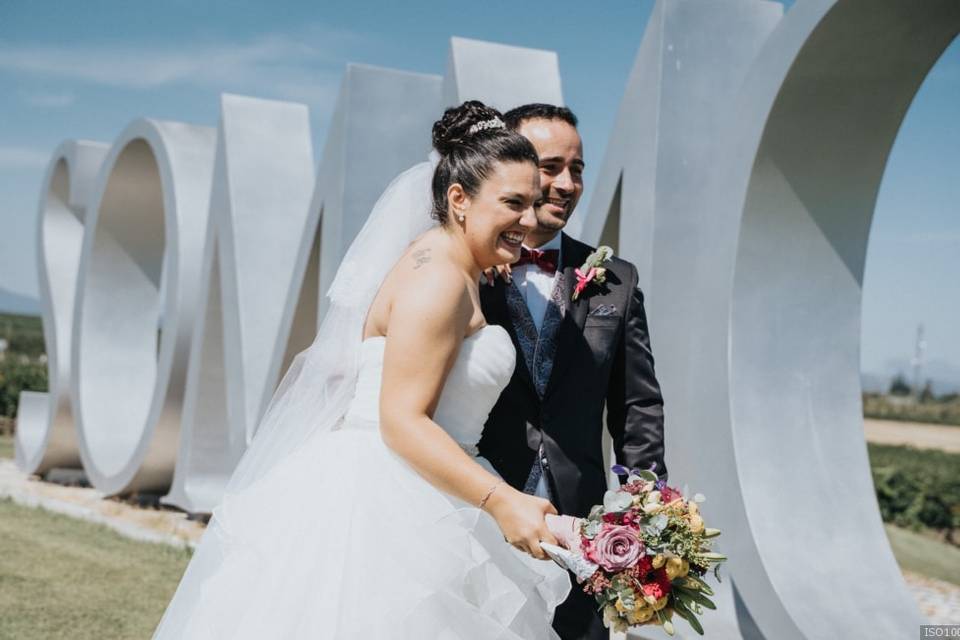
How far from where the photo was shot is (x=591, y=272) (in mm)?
3213

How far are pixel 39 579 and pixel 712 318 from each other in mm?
5012

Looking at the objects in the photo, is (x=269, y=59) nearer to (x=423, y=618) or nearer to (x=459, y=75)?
(x=459, y=75)

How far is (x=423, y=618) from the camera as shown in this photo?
2.50 m

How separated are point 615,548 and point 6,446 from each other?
1792 centimetres

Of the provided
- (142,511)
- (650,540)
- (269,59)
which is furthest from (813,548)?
(269,59)

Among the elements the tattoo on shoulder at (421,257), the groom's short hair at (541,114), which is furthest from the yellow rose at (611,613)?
the groom's short hair at (541,114)

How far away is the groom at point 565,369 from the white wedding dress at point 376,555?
0.30m

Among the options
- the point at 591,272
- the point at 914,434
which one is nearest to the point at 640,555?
the point at 591,272

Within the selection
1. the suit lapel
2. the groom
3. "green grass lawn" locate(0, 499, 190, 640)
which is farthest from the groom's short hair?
"green grass lawn" locate(0, 499, 190, 640)

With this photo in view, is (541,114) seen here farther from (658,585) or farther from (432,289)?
(658,585)

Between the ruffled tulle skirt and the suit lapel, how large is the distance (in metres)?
0.56

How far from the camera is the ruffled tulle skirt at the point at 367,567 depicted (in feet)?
8.29

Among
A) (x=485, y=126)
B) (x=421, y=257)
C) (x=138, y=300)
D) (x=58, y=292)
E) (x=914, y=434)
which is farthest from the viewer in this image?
(x=914, y=434)

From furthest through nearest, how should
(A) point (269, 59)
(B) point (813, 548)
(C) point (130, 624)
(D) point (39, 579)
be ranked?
(A) point (269, 59) < (D) point (39, 579) < (C) point (130, 624) < (B) point (813, 548)
